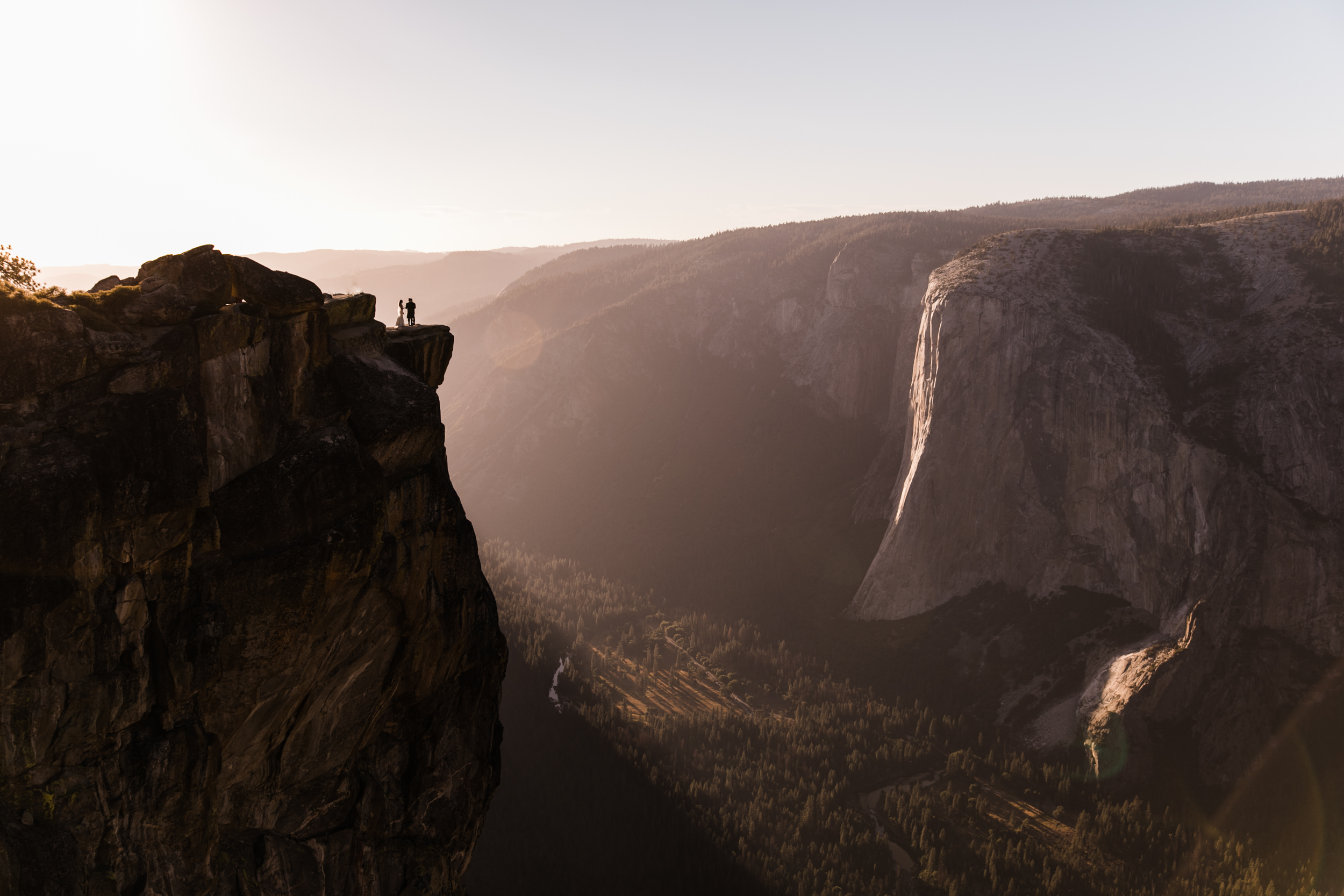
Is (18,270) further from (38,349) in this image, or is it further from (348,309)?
(348,309)

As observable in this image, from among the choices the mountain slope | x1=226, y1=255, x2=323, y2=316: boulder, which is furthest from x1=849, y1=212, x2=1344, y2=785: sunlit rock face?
x1=226, y1=255, x2=323, y2=316: boulder

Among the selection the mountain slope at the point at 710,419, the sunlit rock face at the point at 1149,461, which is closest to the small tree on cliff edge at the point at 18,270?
the sunlit rock face at the point at 1149,461

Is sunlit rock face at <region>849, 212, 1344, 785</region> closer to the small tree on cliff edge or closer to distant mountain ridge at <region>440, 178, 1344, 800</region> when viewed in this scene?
distant mountain ridge at <region>440, 178, 1344, 800</region>

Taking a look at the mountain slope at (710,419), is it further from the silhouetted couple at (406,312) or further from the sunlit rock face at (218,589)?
the sunlit rock face at (218,589)

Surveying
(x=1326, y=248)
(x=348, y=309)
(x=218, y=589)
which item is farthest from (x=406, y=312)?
(x=1326, y=248)

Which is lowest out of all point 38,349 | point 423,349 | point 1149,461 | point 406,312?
point 1149,461

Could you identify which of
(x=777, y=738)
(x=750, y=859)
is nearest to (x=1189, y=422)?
Result: (x=777, y=738)

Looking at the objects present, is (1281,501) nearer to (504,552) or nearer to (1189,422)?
(1189,422)

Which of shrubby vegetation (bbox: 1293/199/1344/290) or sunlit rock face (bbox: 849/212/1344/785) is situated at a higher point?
shrubby vegetation (bbox: 1293/199/1344/290)
